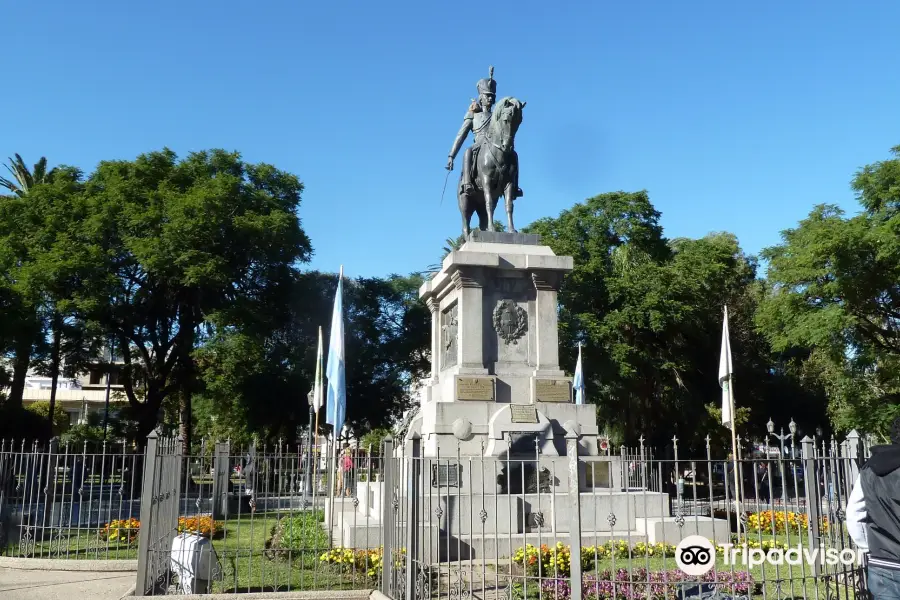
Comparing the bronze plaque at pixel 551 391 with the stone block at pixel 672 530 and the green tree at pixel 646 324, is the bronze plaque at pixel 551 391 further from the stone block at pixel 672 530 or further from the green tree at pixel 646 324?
the green tree at pixel 646 324

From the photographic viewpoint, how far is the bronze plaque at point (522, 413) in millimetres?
13195

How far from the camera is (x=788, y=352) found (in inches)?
1666

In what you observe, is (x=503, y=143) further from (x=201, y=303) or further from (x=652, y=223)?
(x=652, y=223)

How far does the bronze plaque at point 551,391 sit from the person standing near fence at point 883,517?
828 centimetres

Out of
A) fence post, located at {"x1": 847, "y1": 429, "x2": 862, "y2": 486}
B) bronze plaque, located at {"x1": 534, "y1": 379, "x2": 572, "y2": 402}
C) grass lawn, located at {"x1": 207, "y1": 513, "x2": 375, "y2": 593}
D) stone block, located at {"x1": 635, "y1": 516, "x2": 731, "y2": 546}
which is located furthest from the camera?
bronze plaque, located at {"x1": 534, "y1": 379, "x2": 572, "y2": 402}

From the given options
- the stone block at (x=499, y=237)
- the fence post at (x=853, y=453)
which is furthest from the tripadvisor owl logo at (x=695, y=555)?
the stone block at (x=499, y=237)

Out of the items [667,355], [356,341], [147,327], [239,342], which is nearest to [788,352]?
[667,355]

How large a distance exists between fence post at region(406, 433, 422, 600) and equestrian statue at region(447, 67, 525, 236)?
7.77 metres

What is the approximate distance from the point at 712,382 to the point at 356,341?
57.5 ft

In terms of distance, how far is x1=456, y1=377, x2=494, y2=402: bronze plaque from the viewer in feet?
44.4

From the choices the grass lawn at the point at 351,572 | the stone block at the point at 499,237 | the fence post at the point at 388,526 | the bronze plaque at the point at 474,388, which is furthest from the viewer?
the stone block at the point at 499,237

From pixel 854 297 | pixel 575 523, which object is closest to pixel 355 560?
pixel 575 523

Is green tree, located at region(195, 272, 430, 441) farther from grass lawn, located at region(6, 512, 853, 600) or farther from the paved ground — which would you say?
the paved ground

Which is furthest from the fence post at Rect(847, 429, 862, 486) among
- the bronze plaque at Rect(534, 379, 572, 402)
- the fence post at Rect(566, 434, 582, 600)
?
the bronze plaque at Rect(534, 379, 572, 402)
